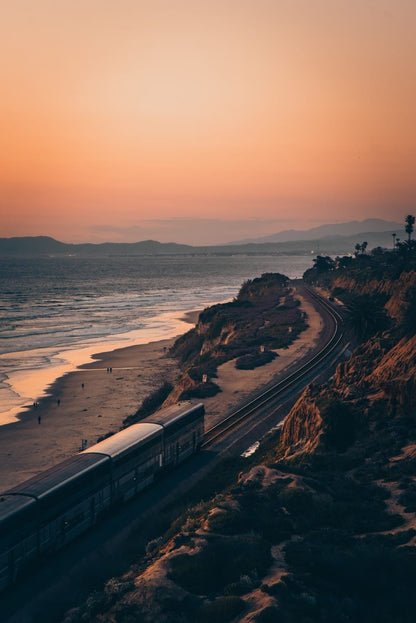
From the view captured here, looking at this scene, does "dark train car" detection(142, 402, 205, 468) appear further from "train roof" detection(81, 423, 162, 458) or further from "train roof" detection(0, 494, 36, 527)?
"train roof" detection(0, 494, 36, 527)

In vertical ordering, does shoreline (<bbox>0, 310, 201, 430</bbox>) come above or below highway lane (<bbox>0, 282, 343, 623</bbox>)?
below

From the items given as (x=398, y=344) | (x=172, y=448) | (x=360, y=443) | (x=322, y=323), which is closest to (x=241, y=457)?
(x=172, y=448)

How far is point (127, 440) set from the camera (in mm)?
30344

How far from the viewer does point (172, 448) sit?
34094 mm

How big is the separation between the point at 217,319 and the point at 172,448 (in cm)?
6150

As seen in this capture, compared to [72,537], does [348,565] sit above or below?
above

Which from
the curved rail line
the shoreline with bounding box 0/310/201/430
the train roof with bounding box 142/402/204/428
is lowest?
the shoreline with bounding box 0/310/201/430

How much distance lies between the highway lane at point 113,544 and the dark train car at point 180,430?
103 cm

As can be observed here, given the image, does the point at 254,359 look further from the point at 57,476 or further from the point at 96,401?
the point at 57,476

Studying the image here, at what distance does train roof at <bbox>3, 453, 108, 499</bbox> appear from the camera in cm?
2347

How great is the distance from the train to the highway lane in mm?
657

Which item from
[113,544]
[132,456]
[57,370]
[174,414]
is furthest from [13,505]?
[57,370]

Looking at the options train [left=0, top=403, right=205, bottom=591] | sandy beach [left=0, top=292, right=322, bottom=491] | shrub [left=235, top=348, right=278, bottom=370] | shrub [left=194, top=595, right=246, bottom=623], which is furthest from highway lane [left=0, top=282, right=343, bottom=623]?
shrub [left=235, top=348, right=278, bottom=370]

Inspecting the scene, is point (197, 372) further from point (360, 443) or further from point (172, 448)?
point (360, 443)
